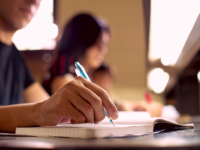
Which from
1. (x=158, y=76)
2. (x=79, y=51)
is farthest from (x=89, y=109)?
(x=158, y=76)

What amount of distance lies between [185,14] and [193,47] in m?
0.17

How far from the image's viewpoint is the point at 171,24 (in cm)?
55

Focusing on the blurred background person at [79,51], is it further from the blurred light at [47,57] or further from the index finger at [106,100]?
the blurred light at [47,57]

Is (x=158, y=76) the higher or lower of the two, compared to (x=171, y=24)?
higher

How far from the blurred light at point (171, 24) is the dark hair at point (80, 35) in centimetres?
44

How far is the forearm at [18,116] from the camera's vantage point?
39 cm

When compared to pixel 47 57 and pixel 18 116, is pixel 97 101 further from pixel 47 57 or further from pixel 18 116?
pixel 47 57

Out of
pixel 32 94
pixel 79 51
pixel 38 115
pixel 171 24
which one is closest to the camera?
pixel 38 115

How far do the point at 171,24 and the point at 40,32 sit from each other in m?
1.96

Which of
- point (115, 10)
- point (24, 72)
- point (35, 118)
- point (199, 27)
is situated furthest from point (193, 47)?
point (115, 10)

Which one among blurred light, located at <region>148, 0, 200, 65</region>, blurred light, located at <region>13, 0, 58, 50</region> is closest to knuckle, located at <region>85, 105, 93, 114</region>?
blurred light, located at <region>148, 0, 200, 65</region>

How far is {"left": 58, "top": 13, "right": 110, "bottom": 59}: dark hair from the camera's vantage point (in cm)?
112

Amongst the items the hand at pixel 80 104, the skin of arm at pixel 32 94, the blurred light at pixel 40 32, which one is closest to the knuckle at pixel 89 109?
the hand at pixel 80 104

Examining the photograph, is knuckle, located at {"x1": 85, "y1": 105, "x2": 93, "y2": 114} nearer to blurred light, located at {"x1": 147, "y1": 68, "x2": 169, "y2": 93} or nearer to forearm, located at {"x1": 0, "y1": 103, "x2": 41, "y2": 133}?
forearm, located at {"x1": 0, "y1": 103, "x2": 41, "y2": 133}
